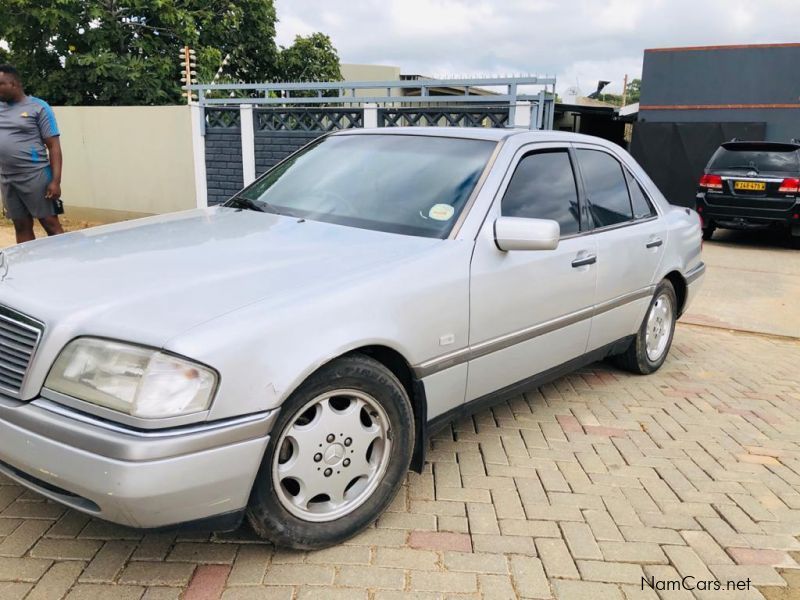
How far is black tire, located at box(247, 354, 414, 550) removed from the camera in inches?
94.6

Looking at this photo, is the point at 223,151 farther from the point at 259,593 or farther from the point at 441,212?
the point at 259,593

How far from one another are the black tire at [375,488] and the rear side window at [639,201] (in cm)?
252

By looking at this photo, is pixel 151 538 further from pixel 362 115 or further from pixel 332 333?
pixel 362 115

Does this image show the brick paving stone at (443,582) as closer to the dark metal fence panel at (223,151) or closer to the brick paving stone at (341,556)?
the brick paving stone at (341,556)

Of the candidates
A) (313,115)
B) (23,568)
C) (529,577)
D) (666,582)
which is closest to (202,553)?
(23,568)

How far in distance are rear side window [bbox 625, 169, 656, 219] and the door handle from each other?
32.3 inches

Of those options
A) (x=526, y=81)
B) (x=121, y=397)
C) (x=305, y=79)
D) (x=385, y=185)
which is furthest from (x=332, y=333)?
(x=305, y=79)

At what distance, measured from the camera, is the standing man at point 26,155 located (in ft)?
18.0

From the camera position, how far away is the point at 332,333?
2453 millimetres

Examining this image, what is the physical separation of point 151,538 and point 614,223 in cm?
309

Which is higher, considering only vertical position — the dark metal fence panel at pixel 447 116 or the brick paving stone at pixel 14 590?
the dark metal fence panel at pixel 447 116

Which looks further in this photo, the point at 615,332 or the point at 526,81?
the point at 526,81

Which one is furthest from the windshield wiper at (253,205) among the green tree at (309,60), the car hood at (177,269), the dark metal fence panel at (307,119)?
the green tree at (309,60)

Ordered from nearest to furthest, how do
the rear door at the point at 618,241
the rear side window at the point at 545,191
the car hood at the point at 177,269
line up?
the car hood at the point at 177,269, the rear side window at the point at 545,191, the rear door at the point at 618,241
